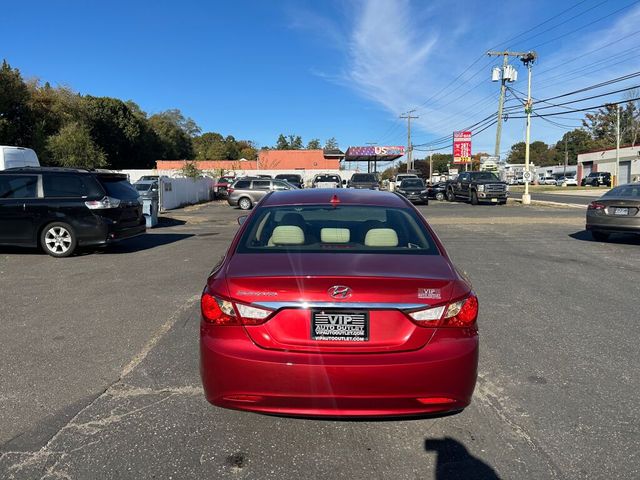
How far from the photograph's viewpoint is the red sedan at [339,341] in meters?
2.80

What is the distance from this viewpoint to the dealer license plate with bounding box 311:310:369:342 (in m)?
2.83

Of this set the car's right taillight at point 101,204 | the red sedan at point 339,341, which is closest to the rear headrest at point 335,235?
the red sedan at point 339,341

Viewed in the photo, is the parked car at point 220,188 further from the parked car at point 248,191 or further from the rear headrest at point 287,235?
the rear headrest at point 287,235

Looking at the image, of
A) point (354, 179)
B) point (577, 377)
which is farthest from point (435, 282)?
point (354, 179)

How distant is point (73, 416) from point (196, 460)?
112cm

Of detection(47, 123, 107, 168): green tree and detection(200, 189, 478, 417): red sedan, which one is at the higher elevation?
detection(47, 123, 107, 168): green tree

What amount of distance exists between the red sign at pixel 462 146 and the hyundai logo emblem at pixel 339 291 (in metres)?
55.8

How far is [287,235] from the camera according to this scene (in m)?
3.74

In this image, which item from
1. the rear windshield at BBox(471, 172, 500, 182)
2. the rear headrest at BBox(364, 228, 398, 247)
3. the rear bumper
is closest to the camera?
the rear bumper

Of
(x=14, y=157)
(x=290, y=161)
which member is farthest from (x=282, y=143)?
(x=14, y=157)

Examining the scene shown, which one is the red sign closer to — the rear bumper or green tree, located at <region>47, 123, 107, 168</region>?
green tree, located at <region>47, 123, 107, 168</region>

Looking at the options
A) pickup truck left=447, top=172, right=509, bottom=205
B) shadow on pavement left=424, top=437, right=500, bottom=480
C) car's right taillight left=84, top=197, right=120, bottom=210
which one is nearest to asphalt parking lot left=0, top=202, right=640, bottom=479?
shadow on pavement left=424, top=437, right=500, bottom=480

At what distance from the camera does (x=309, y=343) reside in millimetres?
2832

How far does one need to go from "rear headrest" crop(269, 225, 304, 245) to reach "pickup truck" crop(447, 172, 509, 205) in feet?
85.1
